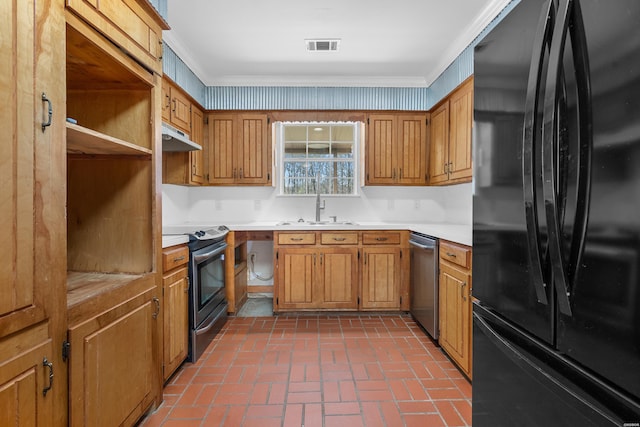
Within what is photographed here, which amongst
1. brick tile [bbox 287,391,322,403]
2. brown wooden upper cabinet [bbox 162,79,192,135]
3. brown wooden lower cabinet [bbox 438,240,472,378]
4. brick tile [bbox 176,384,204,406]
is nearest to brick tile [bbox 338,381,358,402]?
brick tile [bbox 287,391,322,403]

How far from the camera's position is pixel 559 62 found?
0.78 m

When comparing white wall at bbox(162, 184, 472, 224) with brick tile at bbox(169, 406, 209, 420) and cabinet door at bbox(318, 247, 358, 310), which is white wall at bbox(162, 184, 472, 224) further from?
brick tile at bbox(169, 406, 209, 420)

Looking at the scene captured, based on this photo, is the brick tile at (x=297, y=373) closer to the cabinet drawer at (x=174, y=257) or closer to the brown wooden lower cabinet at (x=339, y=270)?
the brown wooden lower cabinet at (x=339, y=270)

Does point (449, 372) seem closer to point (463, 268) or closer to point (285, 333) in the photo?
point (463, 268)

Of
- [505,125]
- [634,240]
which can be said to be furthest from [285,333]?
[634,240]

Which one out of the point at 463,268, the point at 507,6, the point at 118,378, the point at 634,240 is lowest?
the point at 118,378

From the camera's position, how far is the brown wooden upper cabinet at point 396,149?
142 inches

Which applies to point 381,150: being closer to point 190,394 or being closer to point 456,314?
point 456,314

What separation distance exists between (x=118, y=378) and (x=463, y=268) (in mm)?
2019

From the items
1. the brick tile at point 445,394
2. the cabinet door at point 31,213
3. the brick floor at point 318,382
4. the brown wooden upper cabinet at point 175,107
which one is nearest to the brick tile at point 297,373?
the brick floor at point 318,382

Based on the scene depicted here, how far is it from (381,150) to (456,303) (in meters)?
1.96

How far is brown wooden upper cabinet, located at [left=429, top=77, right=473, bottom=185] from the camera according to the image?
2730 millimetres

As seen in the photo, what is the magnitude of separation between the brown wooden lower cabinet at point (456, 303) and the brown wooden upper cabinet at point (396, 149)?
1340mm

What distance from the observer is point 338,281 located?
3.22 meters
